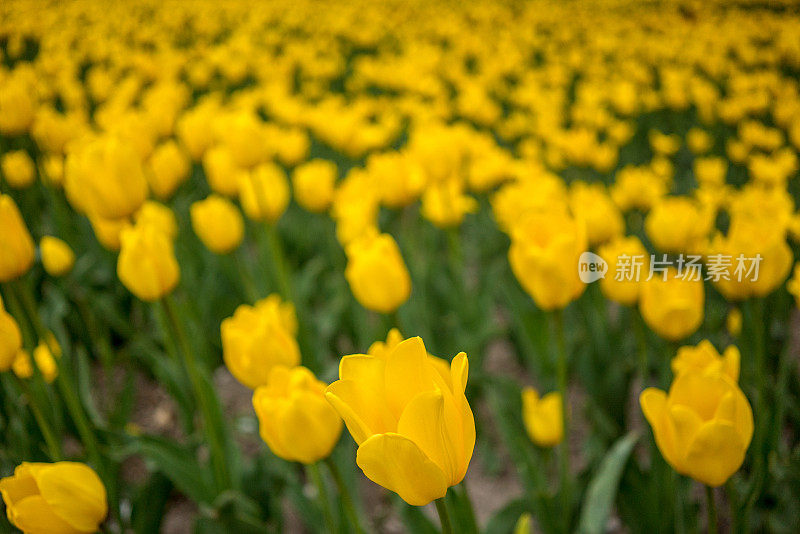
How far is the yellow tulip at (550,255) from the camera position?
958 mm

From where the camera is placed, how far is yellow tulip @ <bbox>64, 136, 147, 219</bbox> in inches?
47.8

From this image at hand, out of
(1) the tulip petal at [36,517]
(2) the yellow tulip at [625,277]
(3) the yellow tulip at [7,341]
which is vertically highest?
(3) the yellow tulip at [7,341]

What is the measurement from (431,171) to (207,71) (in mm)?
3325

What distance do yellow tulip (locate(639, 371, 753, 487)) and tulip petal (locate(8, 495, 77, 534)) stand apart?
79 cm

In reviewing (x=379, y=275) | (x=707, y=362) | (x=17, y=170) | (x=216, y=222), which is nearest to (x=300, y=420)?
(x=379, y=275)

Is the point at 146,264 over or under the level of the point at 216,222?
over

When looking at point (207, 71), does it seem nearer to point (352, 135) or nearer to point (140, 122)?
point (352, 135)

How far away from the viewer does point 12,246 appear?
3.30 ft

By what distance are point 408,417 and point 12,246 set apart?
0.83 metres

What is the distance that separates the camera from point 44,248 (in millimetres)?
1802

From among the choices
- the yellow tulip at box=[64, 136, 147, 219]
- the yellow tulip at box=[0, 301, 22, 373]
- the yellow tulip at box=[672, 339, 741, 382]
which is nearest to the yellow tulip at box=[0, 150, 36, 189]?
the yellow tulip at box=[64, 136, 147, 219]

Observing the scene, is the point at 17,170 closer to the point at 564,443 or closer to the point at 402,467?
the point at 564,443

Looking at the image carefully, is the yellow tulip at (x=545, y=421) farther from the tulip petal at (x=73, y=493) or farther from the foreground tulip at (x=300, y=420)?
the tulip petal at (x=73, y=493)

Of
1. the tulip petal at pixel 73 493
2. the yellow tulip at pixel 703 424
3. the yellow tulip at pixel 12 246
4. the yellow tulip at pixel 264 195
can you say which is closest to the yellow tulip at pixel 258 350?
the tulip petal at pixel 73 493
